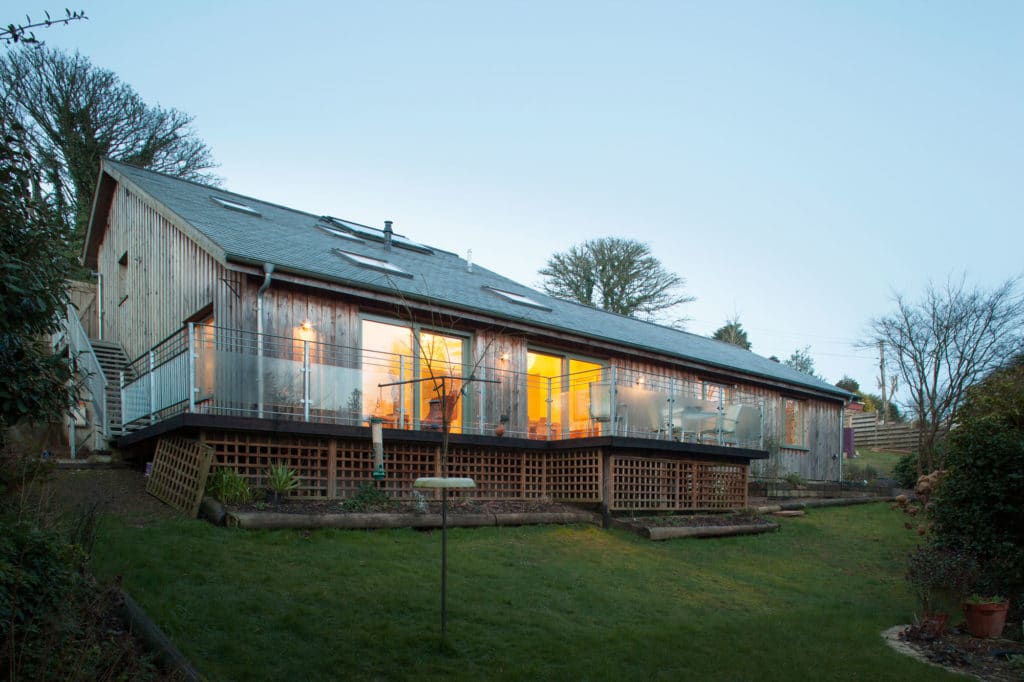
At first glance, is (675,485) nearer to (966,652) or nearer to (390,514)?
(390,514)

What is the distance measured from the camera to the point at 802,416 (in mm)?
23297

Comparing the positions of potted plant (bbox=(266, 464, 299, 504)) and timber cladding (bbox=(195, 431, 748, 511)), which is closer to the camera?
potted plant (bbox=(266, 464, 299, 504))

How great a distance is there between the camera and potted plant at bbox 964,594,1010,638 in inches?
328

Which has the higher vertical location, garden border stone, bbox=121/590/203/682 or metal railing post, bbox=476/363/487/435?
metal railing post, bbox=476/363/487/435

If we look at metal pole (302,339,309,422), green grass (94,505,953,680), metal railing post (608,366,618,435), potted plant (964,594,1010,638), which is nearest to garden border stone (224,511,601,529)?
green grass (94,505,953,680)

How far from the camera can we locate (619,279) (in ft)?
121

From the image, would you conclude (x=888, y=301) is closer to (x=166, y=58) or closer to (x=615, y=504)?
(x=615, y=504)

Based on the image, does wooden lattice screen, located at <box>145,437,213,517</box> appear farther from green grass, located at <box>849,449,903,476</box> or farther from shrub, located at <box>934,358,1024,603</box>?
green grass, located at <box>849,449,903,476</box>

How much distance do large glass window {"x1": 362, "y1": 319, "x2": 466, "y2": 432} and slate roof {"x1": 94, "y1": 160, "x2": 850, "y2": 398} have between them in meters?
0.87

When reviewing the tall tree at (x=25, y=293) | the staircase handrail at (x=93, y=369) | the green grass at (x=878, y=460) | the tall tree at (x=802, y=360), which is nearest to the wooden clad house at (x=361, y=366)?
the staircase handrail at (x=93, y=369)

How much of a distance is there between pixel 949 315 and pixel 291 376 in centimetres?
1874

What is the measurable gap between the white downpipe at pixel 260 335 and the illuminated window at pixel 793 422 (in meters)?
15.7

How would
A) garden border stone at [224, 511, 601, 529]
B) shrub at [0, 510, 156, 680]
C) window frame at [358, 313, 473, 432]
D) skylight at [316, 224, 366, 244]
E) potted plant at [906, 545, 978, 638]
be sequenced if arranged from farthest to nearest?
skylight at [316, 224, 366, 244], window frame at [358, 313, 473, 432], garden border stone at [224, 511, 601, 529], potted plant at [906, 545, 978, 638], shrub at [0, 510, 156, 680]

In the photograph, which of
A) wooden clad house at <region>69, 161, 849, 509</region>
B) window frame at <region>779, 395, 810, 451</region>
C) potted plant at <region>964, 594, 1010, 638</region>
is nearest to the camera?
potted plant at <region>964, 594, 1010, 638</region>
